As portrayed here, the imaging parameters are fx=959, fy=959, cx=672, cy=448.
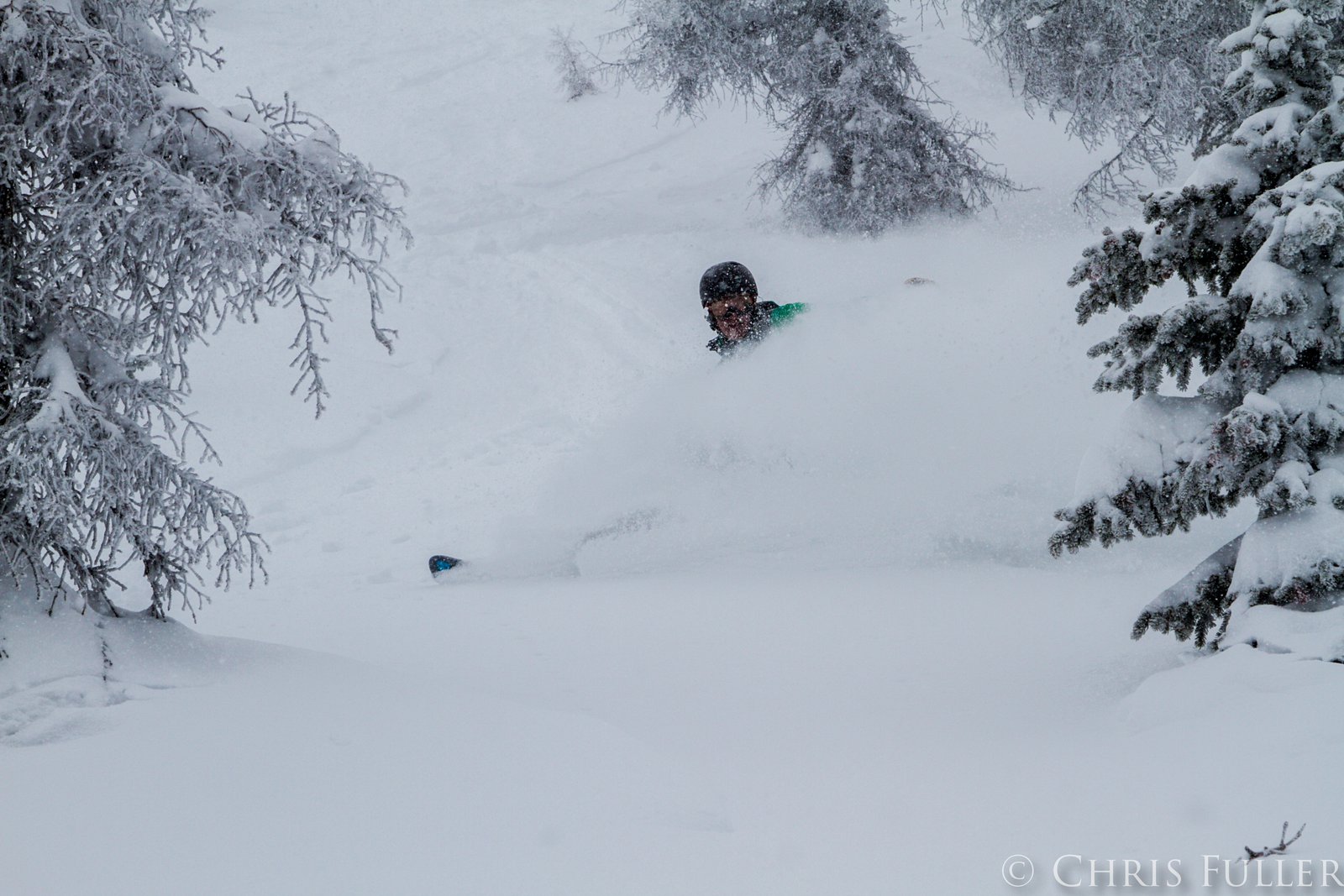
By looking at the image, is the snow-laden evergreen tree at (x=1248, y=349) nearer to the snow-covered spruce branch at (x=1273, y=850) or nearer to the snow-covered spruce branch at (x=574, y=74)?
the snow-covered spruce branch at (x=1273, y=850)

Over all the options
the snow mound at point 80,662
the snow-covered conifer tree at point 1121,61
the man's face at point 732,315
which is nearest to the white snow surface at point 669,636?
the snow mound at point 80,662

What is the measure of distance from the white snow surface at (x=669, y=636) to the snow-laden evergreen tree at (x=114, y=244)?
22.6 inches

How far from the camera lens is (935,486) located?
24.5 ft

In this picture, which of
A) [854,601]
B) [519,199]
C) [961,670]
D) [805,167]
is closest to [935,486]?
[854,601]

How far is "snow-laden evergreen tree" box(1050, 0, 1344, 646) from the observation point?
3.68 meters

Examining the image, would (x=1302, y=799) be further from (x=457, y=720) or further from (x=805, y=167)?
(x=805, y=167)

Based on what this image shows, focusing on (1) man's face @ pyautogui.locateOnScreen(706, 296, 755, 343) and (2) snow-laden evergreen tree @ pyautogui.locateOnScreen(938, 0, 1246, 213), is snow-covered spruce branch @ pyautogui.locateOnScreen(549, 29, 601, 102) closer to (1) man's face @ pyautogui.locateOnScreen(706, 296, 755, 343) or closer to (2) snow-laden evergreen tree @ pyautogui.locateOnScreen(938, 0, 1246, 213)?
(2) snow-laden evergreen tree @ pyautogui.locateOnScreen(938, 0, 1246, 213)

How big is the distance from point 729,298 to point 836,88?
23.3 feet

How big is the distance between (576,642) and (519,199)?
15.0 meters

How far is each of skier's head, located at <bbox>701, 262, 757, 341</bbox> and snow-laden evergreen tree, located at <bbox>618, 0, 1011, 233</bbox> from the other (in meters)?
6.64

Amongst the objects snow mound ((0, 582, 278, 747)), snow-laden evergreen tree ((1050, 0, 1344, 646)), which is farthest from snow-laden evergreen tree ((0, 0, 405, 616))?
snow-laden evergreen tree ((1050, 0, 1344, 646))

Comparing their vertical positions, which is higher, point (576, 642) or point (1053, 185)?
point (1053, 185)

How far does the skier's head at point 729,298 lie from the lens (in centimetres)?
869

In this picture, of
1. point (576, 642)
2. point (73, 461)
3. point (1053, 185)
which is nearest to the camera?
point (73, 461)
